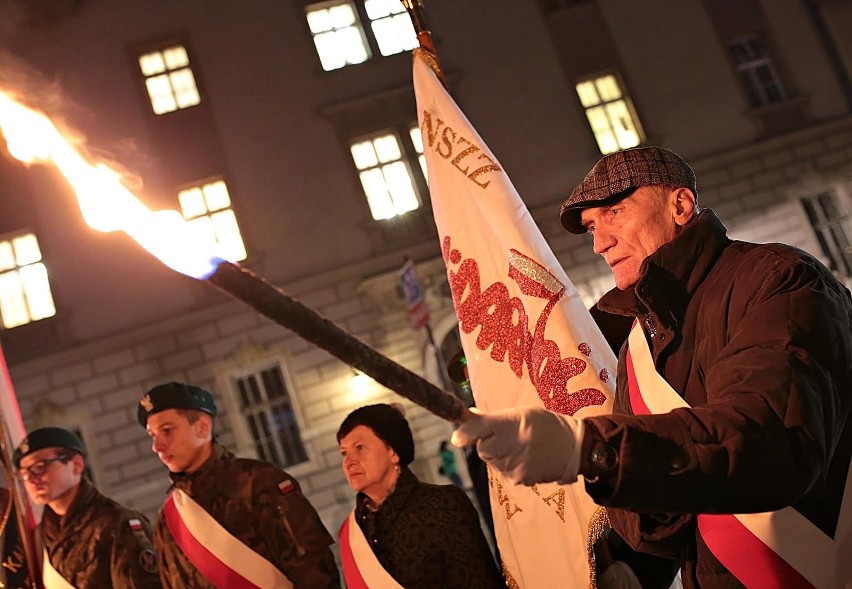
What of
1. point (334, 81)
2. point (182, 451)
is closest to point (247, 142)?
point (334, 81)

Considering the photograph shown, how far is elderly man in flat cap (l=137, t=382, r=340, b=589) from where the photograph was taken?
3223 millimetres

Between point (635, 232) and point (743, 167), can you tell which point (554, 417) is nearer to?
point (635, 232)

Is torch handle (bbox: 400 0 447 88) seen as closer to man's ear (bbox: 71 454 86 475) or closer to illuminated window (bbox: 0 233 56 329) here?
man's ear (bbox: 71 454 86 475)

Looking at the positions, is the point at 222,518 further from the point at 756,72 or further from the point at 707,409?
the point at 756,72

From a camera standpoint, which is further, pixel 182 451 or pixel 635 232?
pixel 182 451

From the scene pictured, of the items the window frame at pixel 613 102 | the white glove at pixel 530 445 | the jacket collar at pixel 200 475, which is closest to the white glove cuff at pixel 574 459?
the white glove at pixel 530 445

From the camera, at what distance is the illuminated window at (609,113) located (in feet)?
47.6

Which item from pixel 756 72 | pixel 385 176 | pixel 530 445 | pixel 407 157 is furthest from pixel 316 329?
pixel 756 72

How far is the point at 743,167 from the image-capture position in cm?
1427

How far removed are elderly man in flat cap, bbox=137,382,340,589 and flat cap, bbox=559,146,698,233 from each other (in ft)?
6.71

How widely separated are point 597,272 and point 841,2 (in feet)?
28.5

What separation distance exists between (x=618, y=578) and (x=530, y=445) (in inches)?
63.0

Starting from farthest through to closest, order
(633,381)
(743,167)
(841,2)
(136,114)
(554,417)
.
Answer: (841,2)
(743,167)
(136,114)
(633,381)
(554,417)

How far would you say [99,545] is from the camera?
3.72 meters
